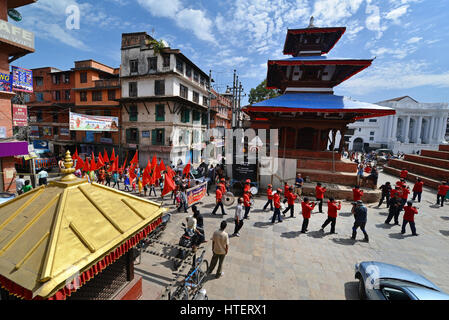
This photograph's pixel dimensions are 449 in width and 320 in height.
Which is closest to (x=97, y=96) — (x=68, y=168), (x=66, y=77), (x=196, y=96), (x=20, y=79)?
(x=66, y=77)

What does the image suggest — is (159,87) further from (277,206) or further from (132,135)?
(277,206)

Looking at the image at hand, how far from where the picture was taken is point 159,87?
74.3ft

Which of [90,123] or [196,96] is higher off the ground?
[196,96]

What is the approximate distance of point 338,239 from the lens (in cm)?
855

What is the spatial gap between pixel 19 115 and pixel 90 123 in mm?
5045

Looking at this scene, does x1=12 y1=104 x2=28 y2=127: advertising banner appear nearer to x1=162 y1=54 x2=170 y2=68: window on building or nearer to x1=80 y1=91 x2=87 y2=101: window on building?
x1=162 y1=54 x2=170 y2=68: window on building

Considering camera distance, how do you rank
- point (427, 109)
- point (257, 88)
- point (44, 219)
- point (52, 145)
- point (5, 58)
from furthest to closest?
point (427, 109), point (257, 88), point (52, 145), point (5, 58), point (44, 219)

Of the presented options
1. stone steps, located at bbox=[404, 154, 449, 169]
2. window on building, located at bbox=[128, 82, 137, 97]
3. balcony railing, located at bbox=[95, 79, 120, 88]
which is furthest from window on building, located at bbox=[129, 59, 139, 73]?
stone steps, located at bbox=[404, 154, 449, 169]

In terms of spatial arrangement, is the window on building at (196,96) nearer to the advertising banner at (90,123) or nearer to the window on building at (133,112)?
the window on building at (133,112)

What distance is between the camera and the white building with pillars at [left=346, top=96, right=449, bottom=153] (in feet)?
171

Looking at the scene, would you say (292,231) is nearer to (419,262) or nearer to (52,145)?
(419,262)

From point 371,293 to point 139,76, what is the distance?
84.5ft

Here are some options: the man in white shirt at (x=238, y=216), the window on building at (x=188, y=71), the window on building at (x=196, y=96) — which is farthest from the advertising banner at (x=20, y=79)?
the man in white shirt at (x=238, y=216)
